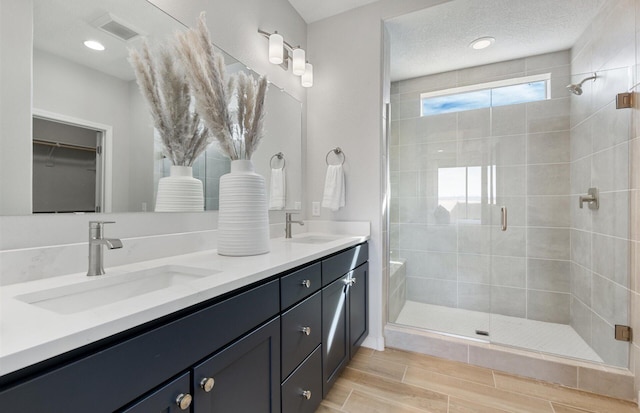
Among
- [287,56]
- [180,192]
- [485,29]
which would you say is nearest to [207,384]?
[180,192]

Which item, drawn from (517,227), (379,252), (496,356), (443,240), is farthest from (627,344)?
(379,252)

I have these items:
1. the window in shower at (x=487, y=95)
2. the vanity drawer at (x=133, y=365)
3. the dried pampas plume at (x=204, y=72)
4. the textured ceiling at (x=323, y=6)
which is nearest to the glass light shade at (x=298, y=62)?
the textured ceiling at (x=323, y=6)

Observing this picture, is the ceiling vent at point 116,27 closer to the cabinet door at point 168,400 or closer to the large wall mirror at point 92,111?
the large wall mirror at point 92,111

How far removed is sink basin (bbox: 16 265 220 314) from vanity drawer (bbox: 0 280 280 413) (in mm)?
220

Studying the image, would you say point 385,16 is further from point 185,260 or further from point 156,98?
point 185,260

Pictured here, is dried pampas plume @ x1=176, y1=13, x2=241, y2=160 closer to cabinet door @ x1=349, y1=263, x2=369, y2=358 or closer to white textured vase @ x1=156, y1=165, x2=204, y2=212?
white textured vase @ x1=156, y1=165, x2=204, y2=212

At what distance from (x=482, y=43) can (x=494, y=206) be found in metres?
1.40

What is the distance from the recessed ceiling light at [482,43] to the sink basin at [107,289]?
8.99ft

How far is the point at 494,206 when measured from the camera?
95.2 inches

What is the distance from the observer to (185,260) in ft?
3.78

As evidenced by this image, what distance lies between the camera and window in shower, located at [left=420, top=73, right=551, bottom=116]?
2406 millimetres

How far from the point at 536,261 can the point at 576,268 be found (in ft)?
0.89

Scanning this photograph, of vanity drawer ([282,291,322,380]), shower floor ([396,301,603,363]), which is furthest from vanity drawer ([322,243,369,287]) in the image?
shower floor ([396,301,603,363])

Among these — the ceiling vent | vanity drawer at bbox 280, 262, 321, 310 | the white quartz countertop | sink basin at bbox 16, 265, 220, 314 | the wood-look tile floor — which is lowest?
the wood-look tile floor
